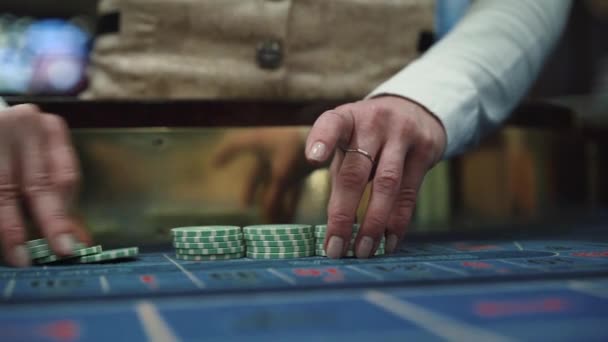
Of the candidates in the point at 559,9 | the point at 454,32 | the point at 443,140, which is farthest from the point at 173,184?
the point at 559,9

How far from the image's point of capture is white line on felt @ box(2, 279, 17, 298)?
3.83 ft

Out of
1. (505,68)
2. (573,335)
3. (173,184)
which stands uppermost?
(505,68)

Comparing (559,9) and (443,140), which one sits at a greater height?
(559,9)

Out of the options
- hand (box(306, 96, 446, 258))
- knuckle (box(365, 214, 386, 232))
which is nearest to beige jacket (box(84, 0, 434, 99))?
hand (box(306, 96, 446, 258))

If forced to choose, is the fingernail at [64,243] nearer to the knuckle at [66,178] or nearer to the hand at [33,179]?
the hand at [33,179]

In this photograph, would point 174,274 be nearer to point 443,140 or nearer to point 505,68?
point 443,140

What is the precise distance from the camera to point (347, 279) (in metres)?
1.27

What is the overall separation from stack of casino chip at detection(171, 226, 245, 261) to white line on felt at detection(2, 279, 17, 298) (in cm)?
45

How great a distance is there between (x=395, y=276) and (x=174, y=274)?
0.42 m

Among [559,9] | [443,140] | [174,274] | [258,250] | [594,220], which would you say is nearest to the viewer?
[174,274]

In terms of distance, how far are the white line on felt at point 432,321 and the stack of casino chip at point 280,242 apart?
2.03ft

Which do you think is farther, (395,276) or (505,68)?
(505,68)

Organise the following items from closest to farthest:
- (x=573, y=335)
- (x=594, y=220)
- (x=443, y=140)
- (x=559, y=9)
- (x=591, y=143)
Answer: (x=573, y=335) < (x=443, y=140) < (x=559, y=9) < (x=594, y=220) < (x=591, y=143)

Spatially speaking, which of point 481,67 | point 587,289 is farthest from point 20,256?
point 481,67
